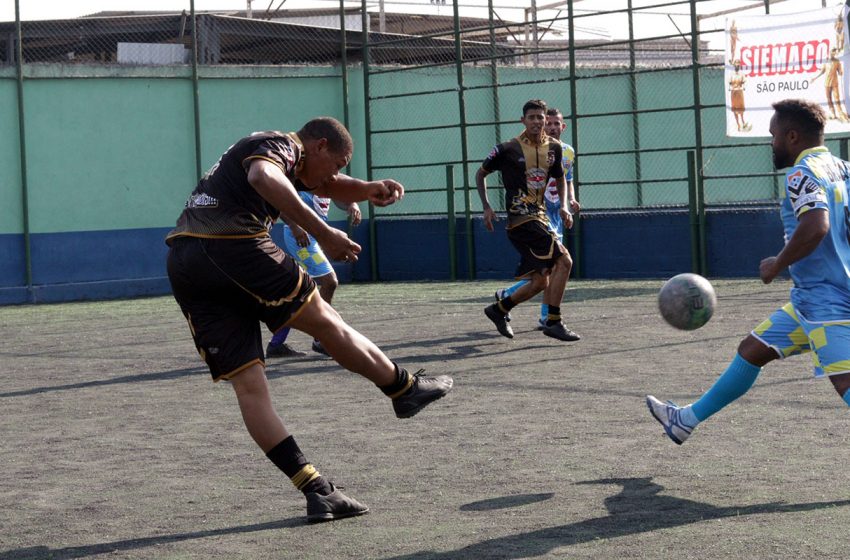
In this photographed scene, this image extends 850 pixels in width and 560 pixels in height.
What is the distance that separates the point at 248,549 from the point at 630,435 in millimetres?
2772

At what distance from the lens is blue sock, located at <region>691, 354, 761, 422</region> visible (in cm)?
625

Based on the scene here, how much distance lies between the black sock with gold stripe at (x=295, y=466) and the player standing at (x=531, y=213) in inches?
268

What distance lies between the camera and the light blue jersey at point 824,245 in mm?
5746

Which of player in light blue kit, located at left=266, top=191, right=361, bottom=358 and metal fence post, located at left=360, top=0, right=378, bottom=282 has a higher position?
metal fence post, located at left=360, top=0, right=378, bottom=282

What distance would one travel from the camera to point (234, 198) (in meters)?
5.72

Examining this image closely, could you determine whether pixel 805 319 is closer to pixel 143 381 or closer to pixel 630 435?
pixel 630 435

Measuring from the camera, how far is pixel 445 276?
2275cm

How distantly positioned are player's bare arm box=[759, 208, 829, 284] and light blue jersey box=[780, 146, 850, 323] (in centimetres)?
7

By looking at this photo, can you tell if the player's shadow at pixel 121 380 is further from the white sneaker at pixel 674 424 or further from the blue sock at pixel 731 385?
Result: the blue sock at pixel 731 385

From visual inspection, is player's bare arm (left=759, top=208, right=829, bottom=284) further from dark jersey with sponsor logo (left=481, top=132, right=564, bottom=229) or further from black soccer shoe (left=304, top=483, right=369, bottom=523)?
dark jersey with sponsor logo (left=481, top=132, right=564, bottom=229)

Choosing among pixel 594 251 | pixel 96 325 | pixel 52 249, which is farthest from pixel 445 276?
Answer: pixel 96 325

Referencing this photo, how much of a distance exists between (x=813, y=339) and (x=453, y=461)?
73.9 inches

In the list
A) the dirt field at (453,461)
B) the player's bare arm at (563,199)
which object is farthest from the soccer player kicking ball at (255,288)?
the player's bare arm at (563,199)

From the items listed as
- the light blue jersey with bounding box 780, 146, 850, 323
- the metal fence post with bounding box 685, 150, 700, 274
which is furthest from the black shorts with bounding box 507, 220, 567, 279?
the metal fence post with bounding box 685, 150, 700, 274
